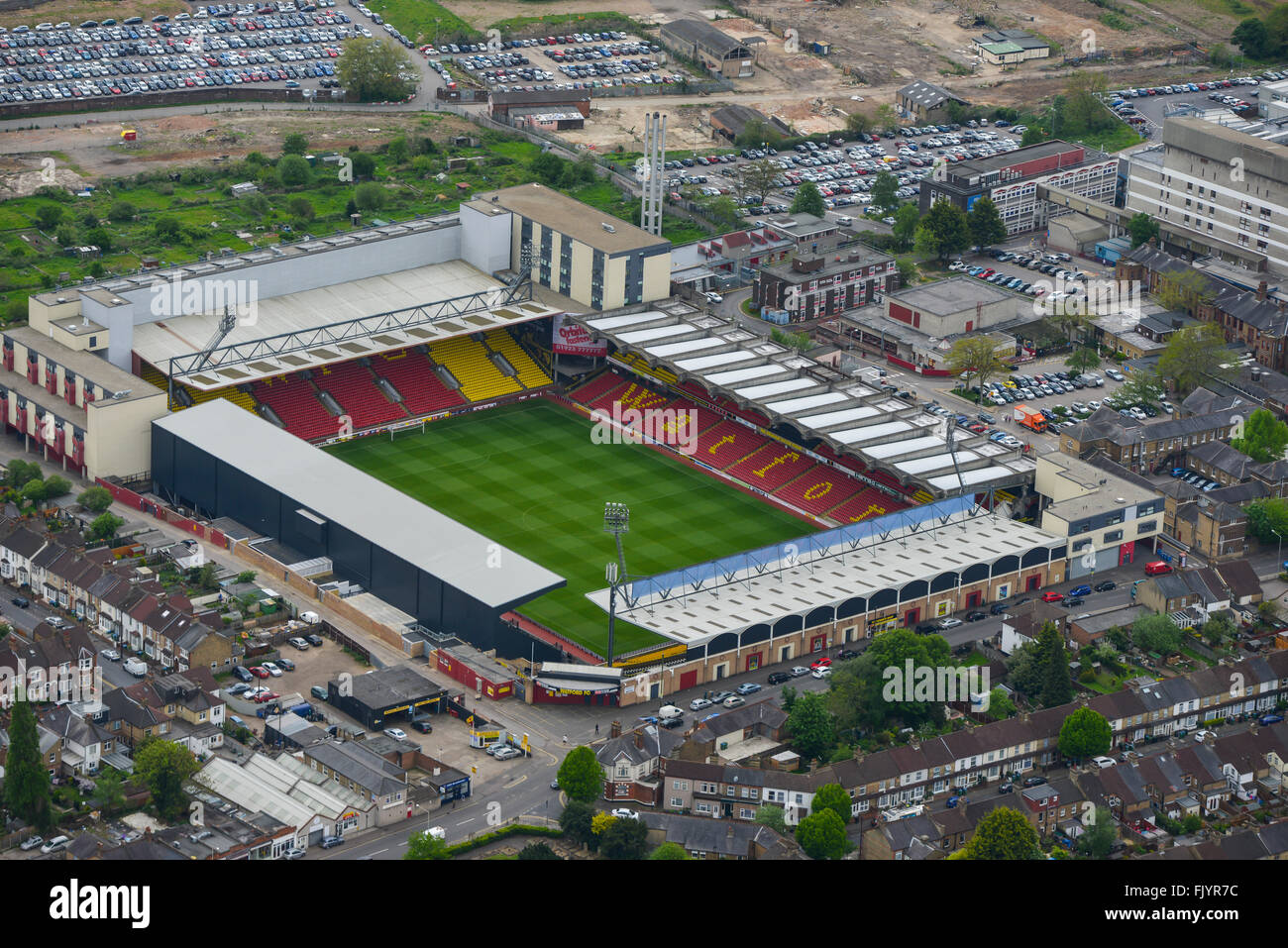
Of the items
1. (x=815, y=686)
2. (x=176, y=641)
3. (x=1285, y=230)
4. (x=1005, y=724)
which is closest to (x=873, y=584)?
(x=815, y=686)

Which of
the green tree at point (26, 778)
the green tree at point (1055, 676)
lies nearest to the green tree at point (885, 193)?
the green tree at point (1055, 676)

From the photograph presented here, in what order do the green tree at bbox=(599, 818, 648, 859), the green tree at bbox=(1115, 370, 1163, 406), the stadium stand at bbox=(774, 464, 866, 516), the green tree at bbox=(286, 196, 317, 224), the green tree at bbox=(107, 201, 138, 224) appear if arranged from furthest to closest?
1. the green tree at bbox=(286, 196, 317, 224)
2. the green tree at bbox=(107, 201, 138, 224)
3. the green tree at bbox=(1115, 370, 1163, 406)
4. the stadium stand at bbox=(774, 464, 866, 516)
5. the green tree at bbox=(599, 818, 648, 859)

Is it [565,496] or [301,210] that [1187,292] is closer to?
[565,496]

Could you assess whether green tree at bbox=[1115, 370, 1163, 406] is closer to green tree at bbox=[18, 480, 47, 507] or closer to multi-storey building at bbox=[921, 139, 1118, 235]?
multi-storey building at bbox=[921, 139, 1118, 235]

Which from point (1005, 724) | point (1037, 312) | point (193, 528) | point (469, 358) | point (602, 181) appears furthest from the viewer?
point (602, 181)

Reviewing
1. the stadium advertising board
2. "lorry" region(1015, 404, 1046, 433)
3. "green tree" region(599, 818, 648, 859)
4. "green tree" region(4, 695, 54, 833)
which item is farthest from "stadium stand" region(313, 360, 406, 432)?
"green tree" region(599, 818, 648, 859)

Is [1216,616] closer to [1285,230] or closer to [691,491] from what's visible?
[691,491]
